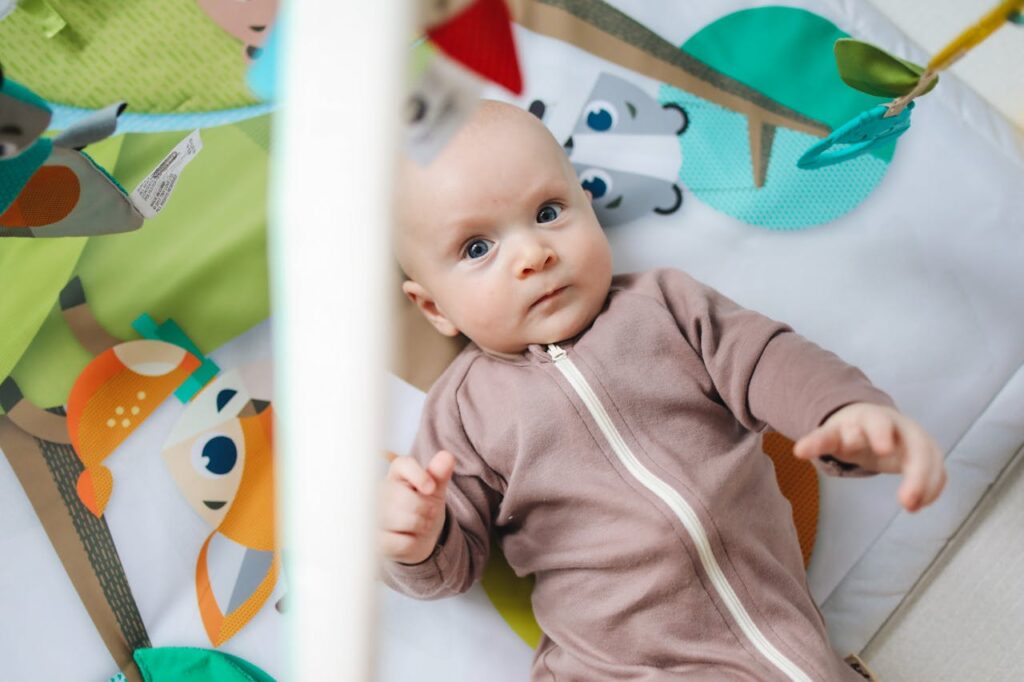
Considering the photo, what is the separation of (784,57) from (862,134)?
159 mm

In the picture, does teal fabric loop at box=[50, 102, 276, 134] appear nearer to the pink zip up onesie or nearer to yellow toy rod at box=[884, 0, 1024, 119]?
the pink zip up onesie

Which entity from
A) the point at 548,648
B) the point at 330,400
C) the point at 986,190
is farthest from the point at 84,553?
the point at 986,190

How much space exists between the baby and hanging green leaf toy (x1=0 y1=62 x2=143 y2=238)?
22 cm

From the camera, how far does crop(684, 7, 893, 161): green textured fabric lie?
2.80 ft

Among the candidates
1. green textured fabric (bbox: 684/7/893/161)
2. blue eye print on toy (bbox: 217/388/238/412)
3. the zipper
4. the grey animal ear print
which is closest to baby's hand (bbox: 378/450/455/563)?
the zipper

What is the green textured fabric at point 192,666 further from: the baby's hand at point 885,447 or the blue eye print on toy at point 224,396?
the baby's hand at point 885,447

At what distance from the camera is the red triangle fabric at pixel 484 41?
0.34 metres

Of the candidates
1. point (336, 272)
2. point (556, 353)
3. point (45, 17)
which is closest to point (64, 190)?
point (45, 17)

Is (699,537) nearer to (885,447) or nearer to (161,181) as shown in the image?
(885,447)

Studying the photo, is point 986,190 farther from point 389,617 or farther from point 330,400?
point 330,400

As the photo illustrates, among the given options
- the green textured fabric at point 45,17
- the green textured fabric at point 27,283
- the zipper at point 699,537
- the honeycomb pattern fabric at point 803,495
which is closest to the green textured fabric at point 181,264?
the green textured fabric at point 27,283

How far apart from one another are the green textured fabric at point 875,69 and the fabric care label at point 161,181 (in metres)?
0.49

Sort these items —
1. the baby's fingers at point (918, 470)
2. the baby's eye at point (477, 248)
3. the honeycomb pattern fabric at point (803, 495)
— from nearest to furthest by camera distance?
the baby's fingers at point (918, 470), the baby's eye at point (477, 248), the honeycomb pattern fabric at point (803, 495)

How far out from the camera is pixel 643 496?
2.21ft
